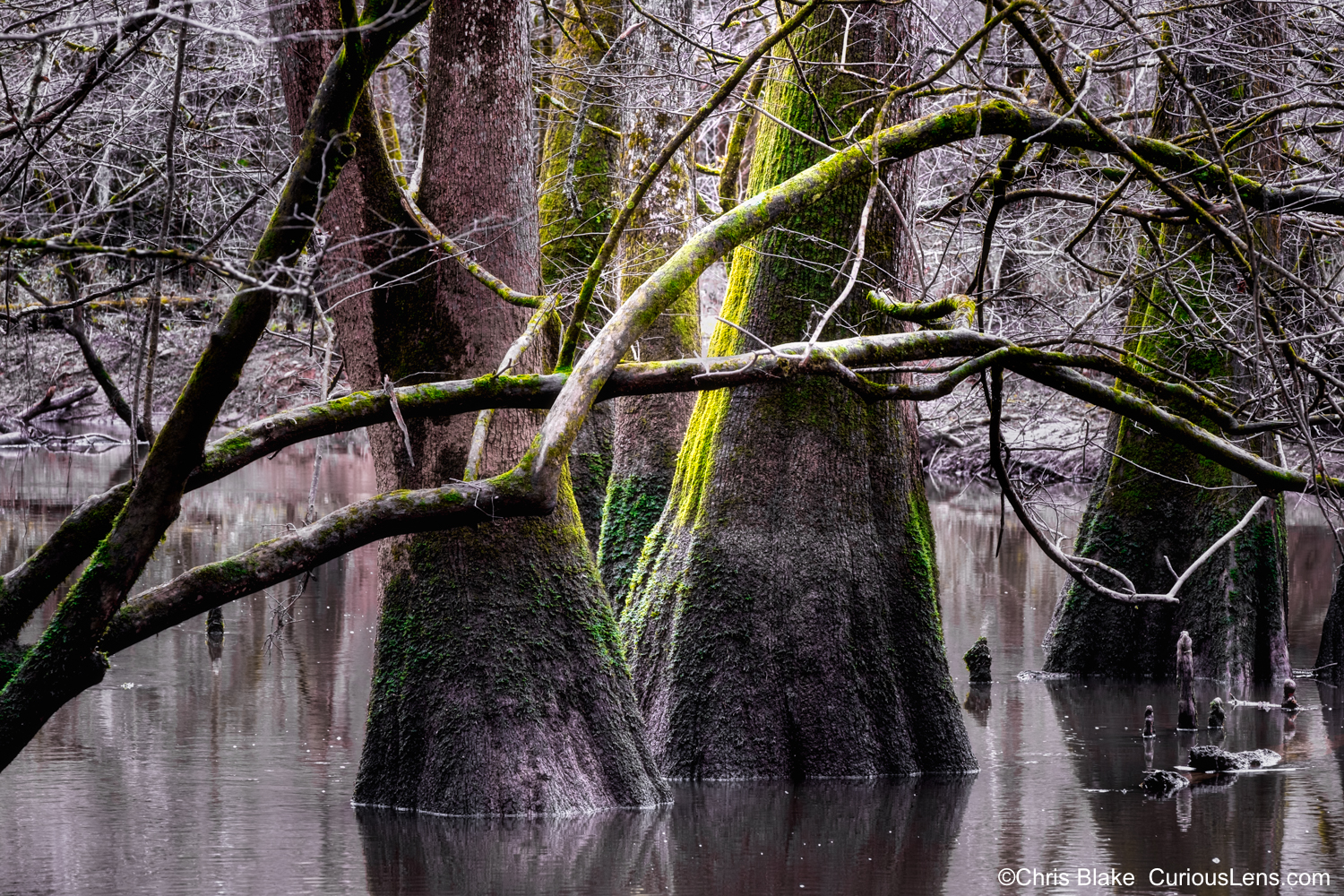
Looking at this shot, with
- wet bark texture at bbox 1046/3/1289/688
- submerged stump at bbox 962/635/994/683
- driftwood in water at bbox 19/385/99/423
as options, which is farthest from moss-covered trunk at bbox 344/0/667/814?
driftwood in water at bbox 19/385/99/423

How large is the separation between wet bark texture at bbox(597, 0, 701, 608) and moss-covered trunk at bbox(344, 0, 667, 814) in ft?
14.4

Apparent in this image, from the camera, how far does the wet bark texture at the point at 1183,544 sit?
14031mm

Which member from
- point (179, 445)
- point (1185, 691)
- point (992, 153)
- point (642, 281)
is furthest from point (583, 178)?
point (179, 445)

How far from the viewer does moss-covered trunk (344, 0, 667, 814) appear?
8.81m

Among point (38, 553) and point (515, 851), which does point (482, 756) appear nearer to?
point (515, 851)

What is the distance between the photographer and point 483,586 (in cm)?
895

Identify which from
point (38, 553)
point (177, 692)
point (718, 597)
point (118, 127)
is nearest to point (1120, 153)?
point (718, 597)

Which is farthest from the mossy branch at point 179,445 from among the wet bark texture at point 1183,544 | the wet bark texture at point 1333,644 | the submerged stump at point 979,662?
the wet bark texture at point 1333,644

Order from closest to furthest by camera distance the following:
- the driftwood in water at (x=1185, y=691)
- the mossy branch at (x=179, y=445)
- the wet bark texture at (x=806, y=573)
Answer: the mossy branch at (x=179, y=445) → the wet bark texture at (x=806, y=573) → the driftwood in water at (x=1185, y=691)

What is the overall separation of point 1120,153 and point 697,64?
25.4ft

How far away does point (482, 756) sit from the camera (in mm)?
8789

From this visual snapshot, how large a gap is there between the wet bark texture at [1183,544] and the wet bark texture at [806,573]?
4096 mm

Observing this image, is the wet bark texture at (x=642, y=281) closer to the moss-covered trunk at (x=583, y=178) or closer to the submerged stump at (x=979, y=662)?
the moss-covered trunk at (x=583, y=178)

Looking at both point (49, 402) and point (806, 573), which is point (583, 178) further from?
point (49, 402)
